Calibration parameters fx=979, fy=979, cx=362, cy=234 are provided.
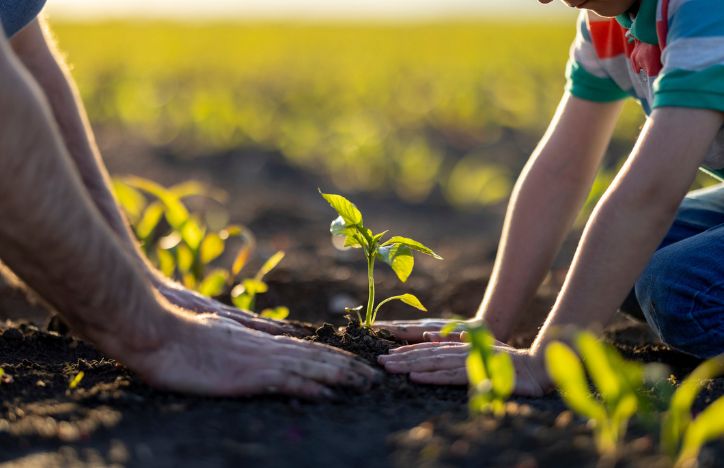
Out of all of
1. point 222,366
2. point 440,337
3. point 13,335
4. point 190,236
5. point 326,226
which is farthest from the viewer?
point 326,226

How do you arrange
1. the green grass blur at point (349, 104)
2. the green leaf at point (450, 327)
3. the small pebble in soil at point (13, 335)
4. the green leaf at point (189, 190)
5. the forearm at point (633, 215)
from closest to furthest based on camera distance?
1. the green leaf at point (450, 327)
2. the forearm at point (633, 215)
3. the small pebble in soil at point (13, 335)
4. the green leaf at point (189, 190)
5. the green grass blur at point (349, 104)

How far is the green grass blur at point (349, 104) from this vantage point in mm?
6973

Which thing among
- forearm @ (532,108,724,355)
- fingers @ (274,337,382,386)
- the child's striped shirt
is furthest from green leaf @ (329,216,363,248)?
the child's striped shirt

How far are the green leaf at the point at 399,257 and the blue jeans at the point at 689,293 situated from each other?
80 cm

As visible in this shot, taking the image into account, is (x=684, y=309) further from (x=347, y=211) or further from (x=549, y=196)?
(x=347, y=211)

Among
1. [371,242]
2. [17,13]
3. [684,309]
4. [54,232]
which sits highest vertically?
[17,13]

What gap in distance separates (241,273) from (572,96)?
1661mm

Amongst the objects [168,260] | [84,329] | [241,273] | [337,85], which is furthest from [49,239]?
[337,85]

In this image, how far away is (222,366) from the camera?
1.96 metres

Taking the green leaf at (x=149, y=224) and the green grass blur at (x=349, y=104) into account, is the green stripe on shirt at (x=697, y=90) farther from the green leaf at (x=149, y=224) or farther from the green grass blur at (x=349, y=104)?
the green leaf at (x=149, y=224)

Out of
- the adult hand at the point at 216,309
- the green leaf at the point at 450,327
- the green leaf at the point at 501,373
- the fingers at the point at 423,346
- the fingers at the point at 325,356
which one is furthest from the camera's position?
the adult hand at the point at 216,309

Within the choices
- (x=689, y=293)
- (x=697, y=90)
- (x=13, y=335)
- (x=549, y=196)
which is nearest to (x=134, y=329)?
(x=13, y=335)

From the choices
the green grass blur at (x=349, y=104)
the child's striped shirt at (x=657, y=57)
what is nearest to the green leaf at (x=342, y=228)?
the child's striped shirt at (x=657, y=57)

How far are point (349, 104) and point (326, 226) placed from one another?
15.5ft
